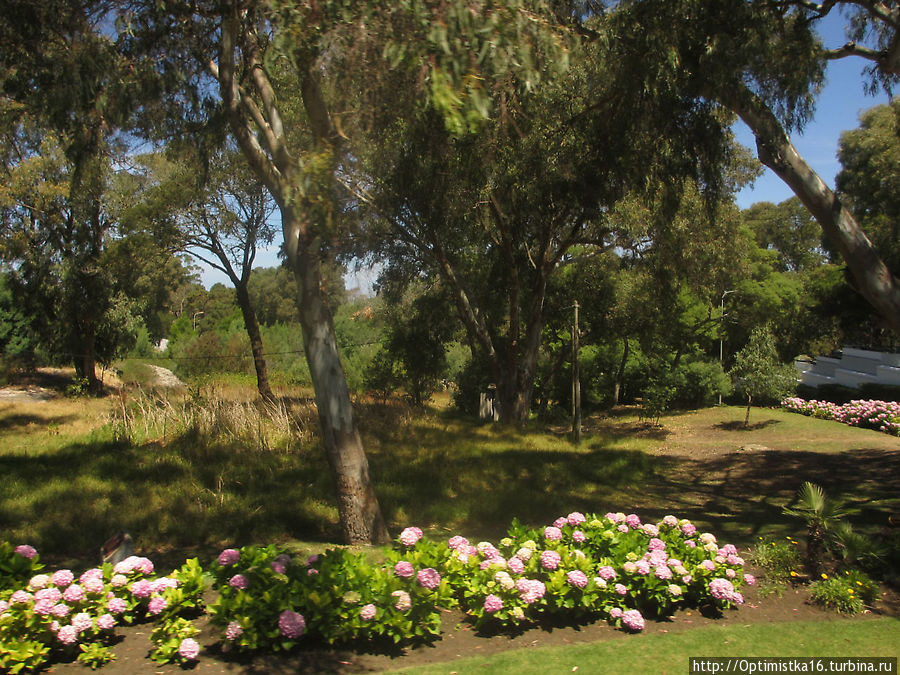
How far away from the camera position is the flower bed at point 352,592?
4043 mm

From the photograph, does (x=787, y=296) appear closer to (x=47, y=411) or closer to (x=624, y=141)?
(x=624, y=141)

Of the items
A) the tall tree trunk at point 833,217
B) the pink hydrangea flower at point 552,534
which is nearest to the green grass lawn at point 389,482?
the pink hydrangea flower at point 552,534

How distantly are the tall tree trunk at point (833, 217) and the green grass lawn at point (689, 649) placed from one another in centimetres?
393

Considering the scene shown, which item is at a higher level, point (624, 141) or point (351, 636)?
point (624, 141)

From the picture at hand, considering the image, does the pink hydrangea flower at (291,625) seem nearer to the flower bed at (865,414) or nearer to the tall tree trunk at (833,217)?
the tall tree trunk at (833,217)

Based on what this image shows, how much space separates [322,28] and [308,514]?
542cm

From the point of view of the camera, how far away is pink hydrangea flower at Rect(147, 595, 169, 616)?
13.9ft

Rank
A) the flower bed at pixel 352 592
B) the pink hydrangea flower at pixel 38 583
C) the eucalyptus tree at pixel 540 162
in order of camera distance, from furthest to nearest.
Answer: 1. the eucalyptus tree at pixel 540 162
2. the pink hydrangea flower at pixel 38 583
3. the flower bed at pixel 352 592

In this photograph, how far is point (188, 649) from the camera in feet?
12.9

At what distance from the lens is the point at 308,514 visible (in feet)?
26.6

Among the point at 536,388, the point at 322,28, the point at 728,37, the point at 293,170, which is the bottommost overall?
the point at 536,388

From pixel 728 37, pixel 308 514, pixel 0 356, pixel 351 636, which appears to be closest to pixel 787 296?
pixel 728 37

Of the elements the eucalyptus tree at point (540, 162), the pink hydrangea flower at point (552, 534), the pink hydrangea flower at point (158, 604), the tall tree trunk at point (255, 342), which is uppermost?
the eucalyptus tree at point (540, 162)

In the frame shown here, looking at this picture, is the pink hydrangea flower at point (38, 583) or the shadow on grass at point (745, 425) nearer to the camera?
the pink hydrangea flower at point (38, 583)
